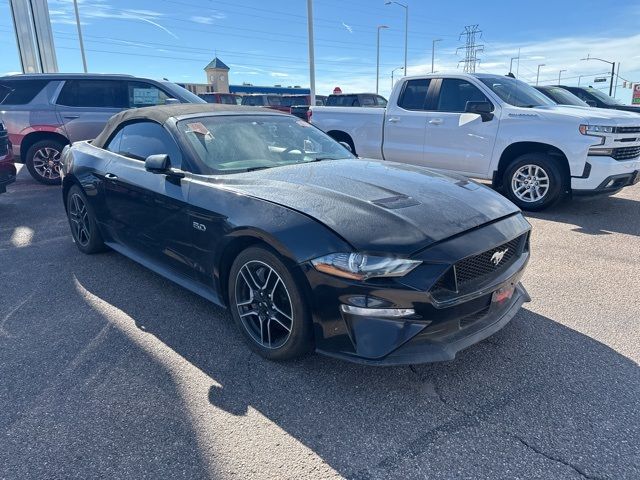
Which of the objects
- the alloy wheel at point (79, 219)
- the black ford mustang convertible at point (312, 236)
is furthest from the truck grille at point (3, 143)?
the black ford mustang convertible at point (312, 236)

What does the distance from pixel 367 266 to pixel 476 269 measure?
0.69 metres

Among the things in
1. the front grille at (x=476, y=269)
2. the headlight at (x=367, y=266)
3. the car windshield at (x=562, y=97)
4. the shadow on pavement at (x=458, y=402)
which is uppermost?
the car windshield at (x=562, y=97)

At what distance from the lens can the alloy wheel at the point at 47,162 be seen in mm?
8672

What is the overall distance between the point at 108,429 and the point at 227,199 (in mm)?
1489

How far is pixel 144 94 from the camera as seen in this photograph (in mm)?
8961

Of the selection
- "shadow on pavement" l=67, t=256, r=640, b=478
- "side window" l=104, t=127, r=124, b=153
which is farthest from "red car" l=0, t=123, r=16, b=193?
"shadow on pavement" l=67, t=256, r=640, b=478

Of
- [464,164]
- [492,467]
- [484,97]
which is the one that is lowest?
[492,467]

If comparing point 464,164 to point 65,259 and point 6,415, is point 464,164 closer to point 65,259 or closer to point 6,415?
point 65,259

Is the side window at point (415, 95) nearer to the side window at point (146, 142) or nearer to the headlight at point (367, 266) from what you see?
the side window at point (146, 142)

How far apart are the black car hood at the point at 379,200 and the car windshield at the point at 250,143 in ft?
0.69

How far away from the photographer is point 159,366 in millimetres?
2922

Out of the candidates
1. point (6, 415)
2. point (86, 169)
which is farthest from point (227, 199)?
point (86, 169)

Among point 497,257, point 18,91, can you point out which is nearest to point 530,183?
point 497,257

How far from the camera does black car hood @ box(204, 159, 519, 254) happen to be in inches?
98.1
